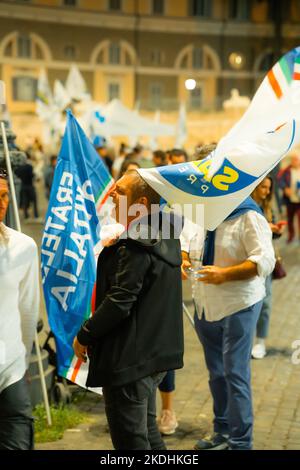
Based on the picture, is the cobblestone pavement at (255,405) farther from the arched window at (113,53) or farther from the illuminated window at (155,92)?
the illuminated window at (155,92)

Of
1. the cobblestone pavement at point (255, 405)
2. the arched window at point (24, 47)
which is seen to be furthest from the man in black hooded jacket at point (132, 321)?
the arched window at point (24, 47)

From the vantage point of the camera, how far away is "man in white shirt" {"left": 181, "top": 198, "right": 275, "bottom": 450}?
4516 mm

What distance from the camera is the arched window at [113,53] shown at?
188 ft

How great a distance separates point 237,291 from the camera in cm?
462

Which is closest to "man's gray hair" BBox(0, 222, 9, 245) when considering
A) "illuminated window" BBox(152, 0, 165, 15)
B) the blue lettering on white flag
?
the blue lettering on white flag

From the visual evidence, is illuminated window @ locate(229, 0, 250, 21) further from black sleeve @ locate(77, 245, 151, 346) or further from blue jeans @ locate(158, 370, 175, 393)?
black sleeve @ locate(77, 245, 151, 346)

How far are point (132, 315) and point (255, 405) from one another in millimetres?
2528

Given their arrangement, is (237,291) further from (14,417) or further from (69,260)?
(14,417)

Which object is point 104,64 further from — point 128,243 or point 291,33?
point 128,243

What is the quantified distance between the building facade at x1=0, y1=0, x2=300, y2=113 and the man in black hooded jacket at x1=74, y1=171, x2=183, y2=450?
51216 mm

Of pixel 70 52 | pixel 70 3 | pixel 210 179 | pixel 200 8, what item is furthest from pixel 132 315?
pixel 200 8

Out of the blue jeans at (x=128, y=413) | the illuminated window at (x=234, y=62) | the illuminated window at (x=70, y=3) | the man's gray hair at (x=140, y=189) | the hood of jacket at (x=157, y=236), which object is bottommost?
the blue jeans at (x=128, y=413)

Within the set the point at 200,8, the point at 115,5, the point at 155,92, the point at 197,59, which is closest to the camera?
the point at 115,5

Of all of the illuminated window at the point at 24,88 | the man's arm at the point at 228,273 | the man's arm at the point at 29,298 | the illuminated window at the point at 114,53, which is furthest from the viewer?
the illuminated window at the point at 114,53
